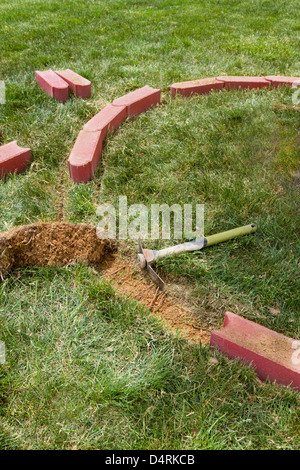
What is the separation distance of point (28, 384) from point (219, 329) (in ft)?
3.02

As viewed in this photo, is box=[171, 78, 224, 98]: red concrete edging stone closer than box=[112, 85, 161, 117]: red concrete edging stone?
No

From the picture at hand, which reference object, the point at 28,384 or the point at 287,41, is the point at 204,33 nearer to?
the point at 287,41

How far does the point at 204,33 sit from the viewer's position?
20.7ft

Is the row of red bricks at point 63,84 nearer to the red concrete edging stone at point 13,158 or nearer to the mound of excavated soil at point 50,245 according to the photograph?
the red concrete edging stone at point 13,158

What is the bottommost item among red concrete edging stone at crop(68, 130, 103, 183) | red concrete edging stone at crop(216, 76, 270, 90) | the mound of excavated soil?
the mound of excavated soil

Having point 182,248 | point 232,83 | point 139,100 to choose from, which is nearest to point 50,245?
point 182,248

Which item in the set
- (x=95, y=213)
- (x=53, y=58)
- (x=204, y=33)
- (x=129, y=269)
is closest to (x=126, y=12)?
(x=204, y=33)

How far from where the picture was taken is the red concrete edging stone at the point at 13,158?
121 inches

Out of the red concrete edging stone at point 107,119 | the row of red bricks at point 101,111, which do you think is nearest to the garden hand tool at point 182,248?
the row of red bricks at point 101,111

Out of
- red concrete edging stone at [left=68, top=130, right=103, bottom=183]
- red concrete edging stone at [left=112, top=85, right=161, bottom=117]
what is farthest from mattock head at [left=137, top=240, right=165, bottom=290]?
red concrete edging stone at [left=112, top=85, right=161, bottom=117]

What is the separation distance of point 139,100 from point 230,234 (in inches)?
77.9

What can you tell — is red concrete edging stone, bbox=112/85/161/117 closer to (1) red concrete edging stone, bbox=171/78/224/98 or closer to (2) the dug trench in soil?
(1) red concrete edging stone, bbox=171/78/224/98

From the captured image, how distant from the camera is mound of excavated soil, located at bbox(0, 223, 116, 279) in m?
2.31

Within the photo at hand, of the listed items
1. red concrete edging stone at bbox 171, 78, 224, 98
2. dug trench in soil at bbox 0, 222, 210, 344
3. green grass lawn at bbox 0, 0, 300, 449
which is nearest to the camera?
green grass lawn at bbox 0, 0, 300, 449
